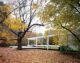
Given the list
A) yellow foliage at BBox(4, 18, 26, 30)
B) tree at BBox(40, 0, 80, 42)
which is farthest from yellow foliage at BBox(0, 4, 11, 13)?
tree at BBox(40, 0, 80, 42)

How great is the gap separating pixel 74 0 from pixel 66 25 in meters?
4.18

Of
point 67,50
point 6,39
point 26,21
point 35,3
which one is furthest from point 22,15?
point 67,50

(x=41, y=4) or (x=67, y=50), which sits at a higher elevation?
(x=41, y=4)

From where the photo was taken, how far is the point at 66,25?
2698 centimetres

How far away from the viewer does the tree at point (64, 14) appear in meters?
24.9

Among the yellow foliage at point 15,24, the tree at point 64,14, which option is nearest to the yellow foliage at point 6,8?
the yellow foliage at point 15,24

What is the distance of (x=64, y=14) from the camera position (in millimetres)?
25547

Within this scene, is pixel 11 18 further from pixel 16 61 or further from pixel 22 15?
pixel 16 61

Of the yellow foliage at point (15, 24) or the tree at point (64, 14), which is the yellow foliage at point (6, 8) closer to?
the yellow foliage at point (15, 24)

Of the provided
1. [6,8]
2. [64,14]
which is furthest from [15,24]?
[64,14]

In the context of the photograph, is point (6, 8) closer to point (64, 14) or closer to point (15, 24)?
point (15, 24)

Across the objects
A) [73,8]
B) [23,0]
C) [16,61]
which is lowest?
[16,61]

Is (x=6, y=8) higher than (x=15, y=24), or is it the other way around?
(x=6, y=8)

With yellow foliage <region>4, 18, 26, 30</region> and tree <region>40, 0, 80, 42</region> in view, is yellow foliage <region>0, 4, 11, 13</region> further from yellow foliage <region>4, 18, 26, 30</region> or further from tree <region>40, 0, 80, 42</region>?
tree <region>40, 0, 80, 42</region>
